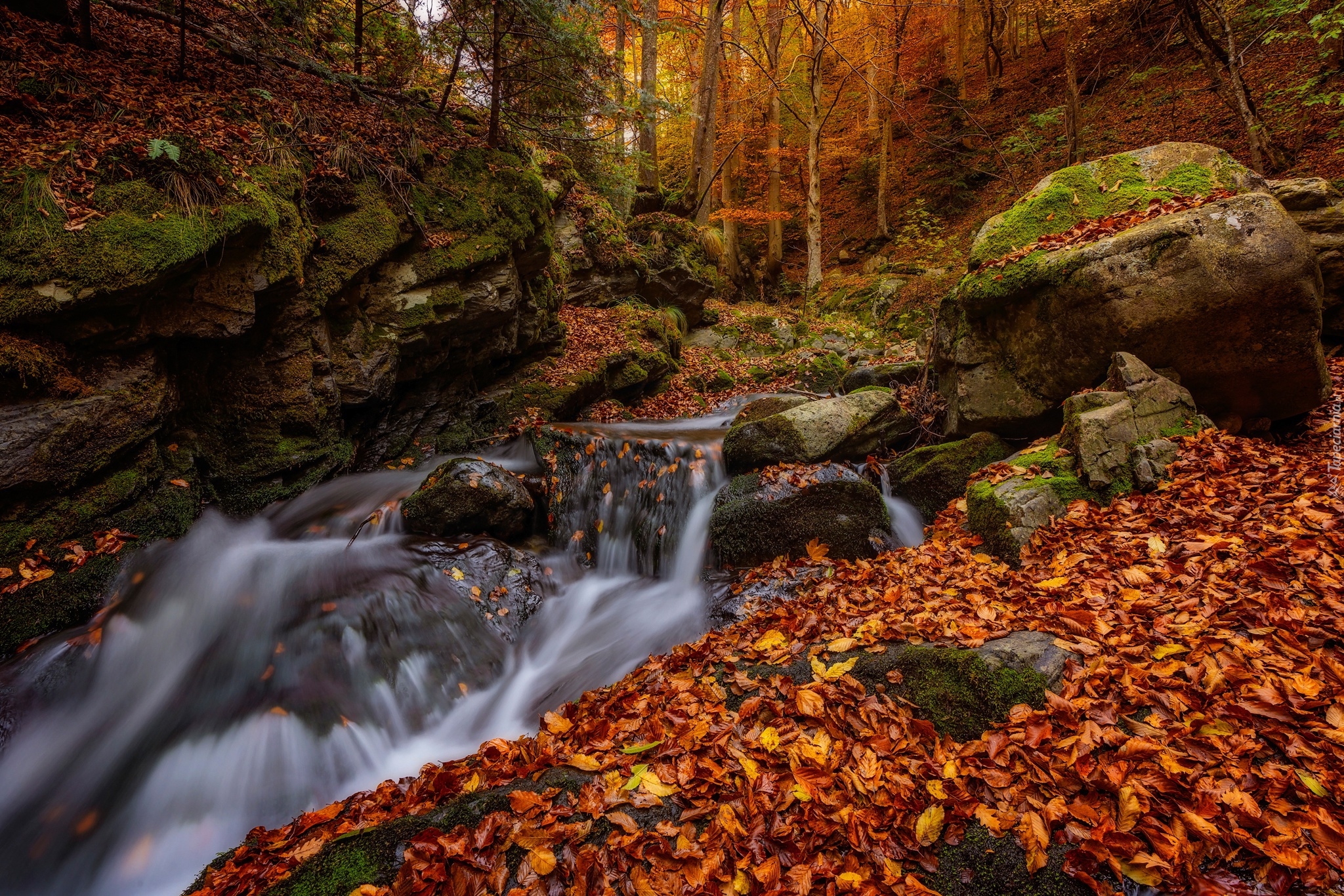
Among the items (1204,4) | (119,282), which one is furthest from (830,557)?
(1204,4)

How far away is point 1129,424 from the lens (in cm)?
513

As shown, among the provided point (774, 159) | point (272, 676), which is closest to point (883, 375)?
point (272, 676)

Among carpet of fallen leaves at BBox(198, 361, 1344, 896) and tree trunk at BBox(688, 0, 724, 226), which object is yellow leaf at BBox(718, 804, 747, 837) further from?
tree trunk at BBox(688, 0, 724, 226)

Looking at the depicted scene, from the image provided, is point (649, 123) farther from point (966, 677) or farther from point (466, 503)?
point (966, 677)

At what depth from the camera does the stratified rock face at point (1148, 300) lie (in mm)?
5129

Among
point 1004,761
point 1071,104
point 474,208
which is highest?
point 1071,104

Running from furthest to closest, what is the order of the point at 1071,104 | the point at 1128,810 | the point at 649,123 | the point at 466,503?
the point at 649,123, the point at 1071,104, the point at 466,503, the point at 1128,810

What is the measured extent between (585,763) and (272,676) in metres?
3.46

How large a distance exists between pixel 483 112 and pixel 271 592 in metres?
8.85

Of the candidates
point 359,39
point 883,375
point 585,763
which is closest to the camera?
point 585,763

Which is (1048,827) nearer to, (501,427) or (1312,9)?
(501,427)

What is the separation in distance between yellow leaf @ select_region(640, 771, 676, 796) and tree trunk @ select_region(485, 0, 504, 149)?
9047mm

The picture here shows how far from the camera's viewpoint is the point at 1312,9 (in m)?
12.9

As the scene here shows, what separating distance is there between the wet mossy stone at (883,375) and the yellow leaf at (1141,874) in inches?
326
